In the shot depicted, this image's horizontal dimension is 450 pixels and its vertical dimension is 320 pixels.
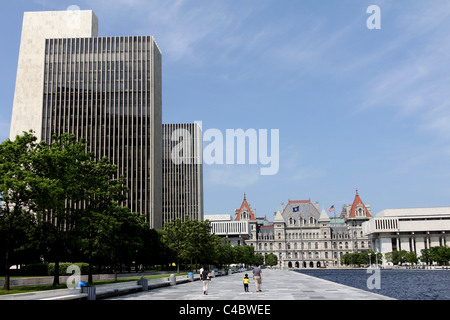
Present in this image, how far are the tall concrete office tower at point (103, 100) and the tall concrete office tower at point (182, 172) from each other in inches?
2189

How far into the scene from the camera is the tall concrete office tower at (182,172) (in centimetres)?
16925

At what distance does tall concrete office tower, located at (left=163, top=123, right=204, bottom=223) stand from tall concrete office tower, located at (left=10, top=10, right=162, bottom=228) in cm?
5560

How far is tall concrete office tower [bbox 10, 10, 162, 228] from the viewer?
109 meters

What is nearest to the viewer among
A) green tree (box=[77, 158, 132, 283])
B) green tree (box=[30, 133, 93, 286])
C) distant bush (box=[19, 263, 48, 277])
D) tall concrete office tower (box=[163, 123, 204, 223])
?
green tree (box=[30, 133, 93, 286])

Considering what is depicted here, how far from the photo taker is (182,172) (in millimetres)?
172125

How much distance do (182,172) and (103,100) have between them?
212ft

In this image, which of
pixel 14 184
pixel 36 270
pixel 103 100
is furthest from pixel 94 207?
pixel 103 100

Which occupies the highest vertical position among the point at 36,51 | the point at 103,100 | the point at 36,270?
the point at 36,51

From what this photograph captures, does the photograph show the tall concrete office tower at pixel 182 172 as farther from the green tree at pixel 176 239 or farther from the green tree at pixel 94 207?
the green tree at pixel 94 207

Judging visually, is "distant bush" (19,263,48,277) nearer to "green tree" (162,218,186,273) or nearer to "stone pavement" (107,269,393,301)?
"stone pavement" (107,269,393,301)

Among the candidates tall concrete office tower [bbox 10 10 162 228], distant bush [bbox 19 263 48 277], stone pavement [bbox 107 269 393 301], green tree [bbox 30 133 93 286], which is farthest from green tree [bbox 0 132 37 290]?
tall concrete office tower [bbox 10 10 162 228]

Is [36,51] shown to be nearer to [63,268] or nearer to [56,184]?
[63,268]

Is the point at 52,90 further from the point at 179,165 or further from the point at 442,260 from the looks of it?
the point at 442,260

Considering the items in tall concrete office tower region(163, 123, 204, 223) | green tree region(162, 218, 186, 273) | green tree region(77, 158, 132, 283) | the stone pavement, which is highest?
tall concrete office tower region(163, 123, 204, 223)
